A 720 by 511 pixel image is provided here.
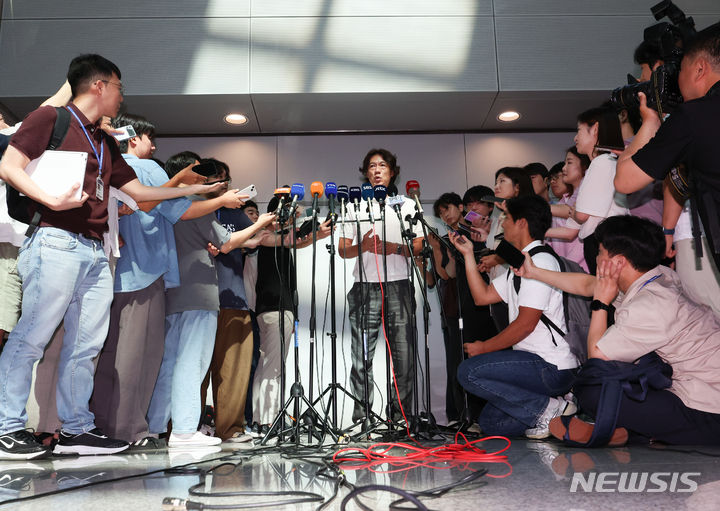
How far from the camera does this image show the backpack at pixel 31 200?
205cm

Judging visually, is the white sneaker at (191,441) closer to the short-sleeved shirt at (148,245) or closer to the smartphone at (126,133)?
the short-sleeved shirt at (148,245)

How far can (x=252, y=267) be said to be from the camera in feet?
12.3

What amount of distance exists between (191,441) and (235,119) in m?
2.59

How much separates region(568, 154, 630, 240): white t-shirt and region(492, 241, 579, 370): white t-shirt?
0.93ft

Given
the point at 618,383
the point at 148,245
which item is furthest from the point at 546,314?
the point at 148,245

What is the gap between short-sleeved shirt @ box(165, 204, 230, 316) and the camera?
2.72 metres

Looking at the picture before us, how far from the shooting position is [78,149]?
2.12 m

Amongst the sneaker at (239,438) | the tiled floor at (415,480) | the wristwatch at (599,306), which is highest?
the wristwatch at (599,306)

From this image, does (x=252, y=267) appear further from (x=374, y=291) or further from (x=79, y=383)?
(x=79, y=383)

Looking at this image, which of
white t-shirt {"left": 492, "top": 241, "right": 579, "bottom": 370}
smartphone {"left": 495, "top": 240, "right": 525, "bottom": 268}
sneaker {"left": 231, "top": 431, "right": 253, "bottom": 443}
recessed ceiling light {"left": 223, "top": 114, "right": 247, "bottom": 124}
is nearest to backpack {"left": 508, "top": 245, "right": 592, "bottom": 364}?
white t-shirt {"left": 492, "top": 241, "right": 579, "bottom": 370}

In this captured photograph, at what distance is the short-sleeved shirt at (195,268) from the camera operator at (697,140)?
6.08 feet

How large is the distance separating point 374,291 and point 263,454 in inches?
53.9

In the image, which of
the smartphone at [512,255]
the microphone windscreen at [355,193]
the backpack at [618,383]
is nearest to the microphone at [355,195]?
the microphone windscreen at [355,193]

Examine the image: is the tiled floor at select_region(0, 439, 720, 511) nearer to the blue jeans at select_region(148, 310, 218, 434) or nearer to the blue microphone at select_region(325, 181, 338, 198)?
the blue jeans at select_region(148, 310, 218, 434)
